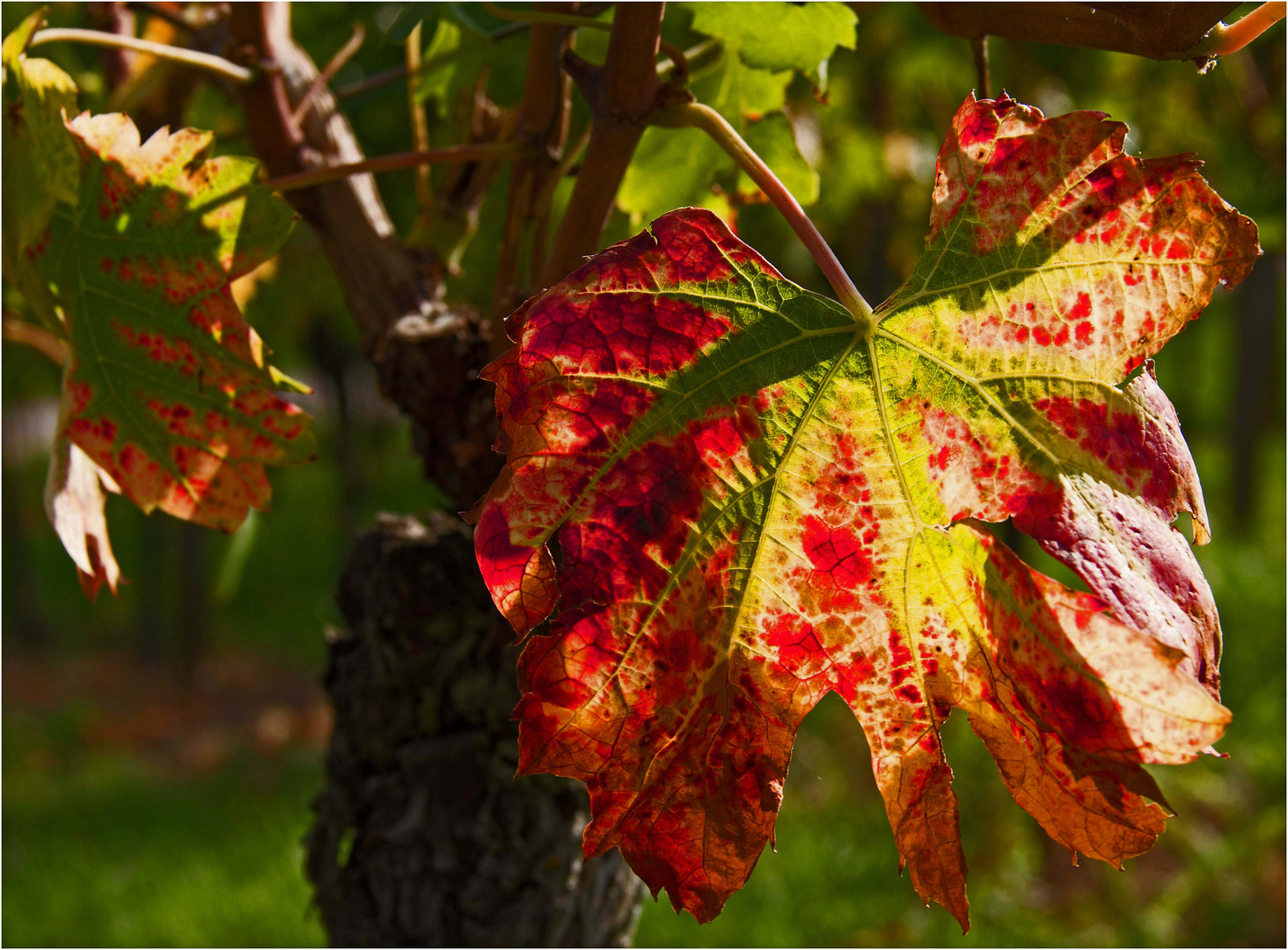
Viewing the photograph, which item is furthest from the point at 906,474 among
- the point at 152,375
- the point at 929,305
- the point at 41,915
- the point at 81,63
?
the point at 41,915

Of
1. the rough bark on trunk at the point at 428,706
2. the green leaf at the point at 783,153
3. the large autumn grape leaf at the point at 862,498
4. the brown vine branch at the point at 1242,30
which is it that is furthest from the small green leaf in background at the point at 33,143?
the brown vine branch at the point at 1242,30

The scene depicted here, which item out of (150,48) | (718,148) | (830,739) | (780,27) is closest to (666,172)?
(718,148)

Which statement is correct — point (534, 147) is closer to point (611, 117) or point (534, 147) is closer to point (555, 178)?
point (555, 178)

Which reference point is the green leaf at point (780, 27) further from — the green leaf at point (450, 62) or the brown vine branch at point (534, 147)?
the green leaf at point (450, 62)

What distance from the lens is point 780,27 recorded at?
82 cm

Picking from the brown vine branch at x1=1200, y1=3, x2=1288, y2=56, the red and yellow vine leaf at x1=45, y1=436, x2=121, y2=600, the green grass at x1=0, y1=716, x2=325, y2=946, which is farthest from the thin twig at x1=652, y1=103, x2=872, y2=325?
the green grass at x1=0, y1=716, x2=325, y2=946

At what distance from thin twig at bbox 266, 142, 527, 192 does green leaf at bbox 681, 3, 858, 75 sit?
0.62 feet

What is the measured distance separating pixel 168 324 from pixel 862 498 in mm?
503

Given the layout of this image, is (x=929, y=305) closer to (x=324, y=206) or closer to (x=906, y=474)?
(x=906, y=474)

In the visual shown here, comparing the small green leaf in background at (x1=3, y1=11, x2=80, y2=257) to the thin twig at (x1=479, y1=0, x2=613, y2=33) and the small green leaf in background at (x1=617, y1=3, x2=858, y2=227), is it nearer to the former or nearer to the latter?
the thin twig at (x1=479, y1=0, x2=613, y2=33)

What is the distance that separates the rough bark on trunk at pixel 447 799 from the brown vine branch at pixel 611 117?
355mm

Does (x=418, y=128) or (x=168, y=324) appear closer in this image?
(x=168, y=324)

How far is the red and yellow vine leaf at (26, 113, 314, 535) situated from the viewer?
71 cm

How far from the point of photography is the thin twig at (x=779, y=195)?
578mm
